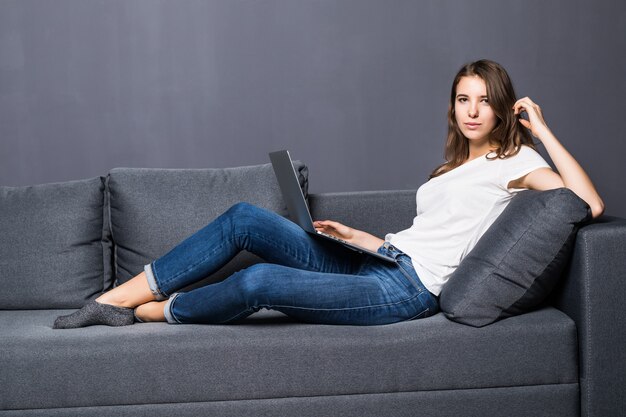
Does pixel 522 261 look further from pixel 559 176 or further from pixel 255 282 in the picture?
pixel 255 282

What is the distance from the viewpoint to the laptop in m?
2.04

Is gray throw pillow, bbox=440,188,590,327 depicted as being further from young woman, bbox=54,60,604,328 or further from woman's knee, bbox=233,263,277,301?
woman's knee, bbox=233,263,277,301

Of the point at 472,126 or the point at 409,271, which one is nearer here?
the point at 409,271

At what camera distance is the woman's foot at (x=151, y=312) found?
2.10 metres

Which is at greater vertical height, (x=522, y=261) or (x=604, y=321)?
(x=522, y=261)

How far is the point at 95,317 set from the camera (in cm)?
209

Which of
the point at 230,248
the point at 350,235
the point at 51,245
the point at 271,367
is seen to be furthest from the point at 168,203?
the point at 271,367

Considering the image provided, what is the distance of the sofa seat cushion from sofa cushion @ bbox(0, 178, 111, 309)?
0.61 meters

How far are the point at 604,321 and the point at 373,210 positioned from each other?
1011 millimetres

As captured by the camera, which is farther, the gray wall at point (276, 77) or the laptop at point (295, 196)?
the gray wall at point (276, 77)

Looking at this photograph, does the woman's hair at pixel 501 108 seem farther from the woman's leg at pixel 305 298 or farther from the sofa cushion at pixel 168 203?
the sofa cushion at pixel 168 203

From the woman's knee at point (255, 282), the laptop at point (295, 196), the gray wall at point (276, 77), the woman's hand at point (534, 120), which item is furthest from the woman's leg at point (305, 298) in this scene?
the gray wall at point (276, 77)

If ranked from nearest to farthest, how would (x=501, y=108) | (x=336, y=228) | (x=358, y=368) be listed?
(x=358, y=368), (x=501, y=108), (x=336, y=228)

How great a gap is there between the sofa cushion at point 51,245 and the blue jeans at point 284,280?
530 millimetres
